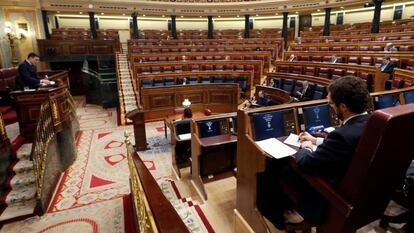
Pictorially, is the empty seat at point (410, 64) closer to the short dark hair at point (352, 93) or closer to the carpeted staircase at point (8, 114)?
the short dark hair at point (352, 93)

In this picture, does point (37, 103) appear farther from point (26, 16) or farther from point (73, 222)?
point (26, 16)

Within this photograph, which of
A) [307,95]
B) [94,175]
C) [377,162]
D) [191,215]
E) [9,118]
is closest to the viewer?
[377,162]

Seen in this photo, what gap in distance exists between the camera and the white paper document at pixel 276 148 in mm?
1610

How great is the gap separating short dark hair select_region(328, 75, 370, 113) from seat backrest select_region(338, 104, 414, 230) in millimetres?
164

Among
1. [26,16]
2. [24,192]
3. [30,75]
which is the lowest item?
[24,192]

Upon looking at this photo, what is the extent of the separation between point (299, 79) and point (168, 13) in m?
8.59

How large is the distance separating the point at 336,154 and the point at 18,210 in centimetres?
356

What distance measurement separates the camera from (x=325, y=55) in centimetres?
707

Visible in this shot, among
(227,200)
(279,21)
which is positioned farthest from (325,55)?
(279,21)

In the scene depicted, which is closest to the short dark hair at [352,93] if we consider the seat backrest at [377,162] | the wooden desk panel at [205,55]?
the seat backrest at [377,162]

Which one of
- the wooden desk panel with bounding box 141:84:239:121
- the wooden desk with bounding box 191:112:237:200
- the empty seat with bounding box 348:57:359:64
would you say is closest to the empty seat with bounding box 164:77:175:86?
the wooden desk panel with bounding box 141:84:239:121

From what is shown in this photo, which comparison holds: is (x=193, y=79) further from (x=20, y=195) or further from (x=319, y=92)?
(x=20, y=195)

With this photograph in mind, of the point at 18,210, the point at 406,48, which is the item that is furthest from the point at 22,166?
the point at 406,48

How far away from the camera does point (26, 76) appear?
3.99 m
